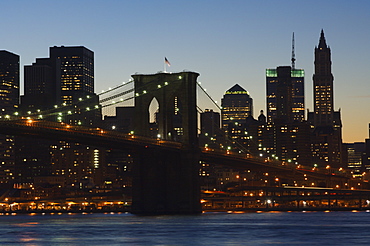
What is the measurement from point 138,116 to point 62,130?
1420cm

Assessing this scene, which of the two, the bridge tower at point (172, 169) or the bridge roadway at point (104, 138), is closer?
the bridge roadway at point (104, 138)

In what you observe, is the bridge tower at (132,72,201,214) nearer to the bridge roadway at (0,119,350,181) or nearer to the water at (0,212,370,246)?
the bridge roadway at (0,119,350,181)

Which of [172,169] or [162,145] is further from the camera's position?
[172,169]

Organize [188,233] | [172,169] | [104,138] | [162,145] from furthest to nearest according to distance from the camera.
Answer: [172,169]
[162,145]
[104,138]
[188,233]

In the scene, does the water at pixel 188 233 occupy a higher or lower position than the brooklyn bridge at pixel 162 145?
lower

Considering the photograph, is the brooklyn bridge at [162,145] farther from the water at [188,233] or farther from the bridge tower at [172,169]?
the water at [188,233]

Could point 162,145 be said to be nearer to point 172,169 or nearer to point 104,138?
point 172,169

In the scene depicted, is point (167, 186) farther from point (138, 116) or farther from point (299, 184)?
point (299, 184)

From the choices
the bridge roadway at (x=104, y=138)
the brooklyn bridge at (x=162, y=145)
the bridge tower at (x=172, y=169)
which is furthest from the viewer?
the bridge tower at (x=172, y=169)

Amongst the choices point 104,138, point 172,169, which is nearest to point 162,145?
point 172,169

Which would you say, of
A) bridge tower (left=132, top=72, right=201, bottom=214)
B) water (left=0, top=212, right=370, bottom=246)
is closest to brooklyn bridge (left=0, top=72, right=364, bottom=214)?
bridge tower (left=132, top=72, right=201, bottom=214)

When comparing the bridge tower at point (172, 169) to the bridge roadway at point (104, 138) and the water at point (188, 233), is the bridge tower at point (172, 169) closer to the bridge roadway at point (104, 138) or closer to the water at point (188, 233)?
the bridge roadway at point (104, 138)

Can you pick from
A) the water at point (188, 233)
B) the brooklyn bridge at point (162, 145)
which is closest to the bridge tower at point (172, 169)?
the brooklyn bridge at point (162, 145)

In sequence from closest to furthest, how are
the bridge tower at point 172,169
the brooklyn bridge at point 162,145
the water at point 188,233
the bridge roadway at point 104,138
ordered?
the water at point 188,233 < the bridge roadway at point 104,138 < the brooklyn bridge at point 162,145 < the bridge tower at point 172,169
